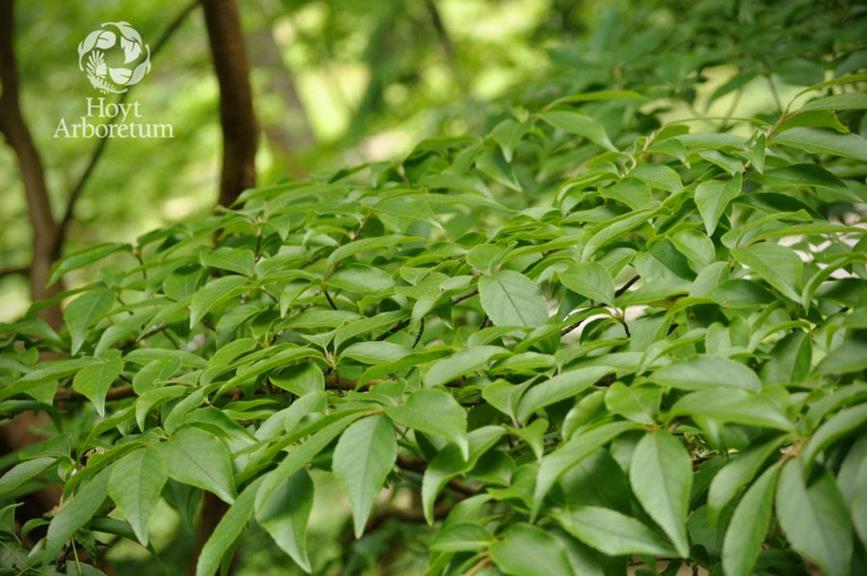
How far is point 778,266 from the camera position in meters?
0.80

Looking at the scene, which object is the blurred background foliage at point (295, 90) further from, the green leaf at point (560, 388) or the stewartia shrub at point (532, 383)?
the green leaf at point (560, 388)

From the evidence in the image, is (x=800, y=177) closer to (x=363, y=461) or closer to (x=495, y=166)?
(x=495, y=166)

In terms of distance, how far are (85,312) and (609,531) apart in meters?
0.92

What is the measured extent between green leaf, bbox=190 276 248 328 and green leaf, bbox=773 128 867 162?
2.52 feet

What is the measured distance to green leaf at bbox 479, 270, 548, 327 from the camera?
0.89m

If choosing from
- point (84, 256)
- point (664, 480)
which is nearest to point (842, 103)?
point (664, 480)

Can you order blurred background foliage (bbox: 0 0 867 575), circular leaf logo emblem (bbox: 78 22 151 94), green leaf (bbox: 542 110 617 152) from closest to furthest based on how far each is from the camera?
green leaf (bbox: 542 110 617 152)
circular leaf logo emblem (bbox: 78 22 151 94)
blurred background foliage (bbox: 0 0 867 575)

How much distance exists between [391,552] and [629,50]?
90.5 inches

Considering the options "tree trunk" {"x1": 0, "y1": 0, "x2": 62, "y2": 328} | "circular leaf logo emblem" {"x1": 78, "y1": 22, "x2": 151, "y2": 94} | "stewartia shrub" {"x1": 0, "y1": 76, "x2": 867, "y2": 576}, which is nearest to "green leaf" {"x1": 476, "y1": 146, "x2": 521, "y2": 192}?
"stewartia shrub" {"x1": 0, "y1": 76, "x2": 867, "y2": 576}

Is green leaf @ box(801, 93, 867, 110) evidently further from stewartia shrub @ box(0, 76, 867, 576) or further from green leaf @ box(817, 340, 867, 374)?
green leaf @ box(817, 340, 867, 374)

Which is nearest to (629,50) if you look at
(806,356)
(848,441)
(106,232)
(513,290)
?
(513,290)

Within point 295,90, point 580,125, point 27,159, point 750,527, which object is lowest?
point 750,527

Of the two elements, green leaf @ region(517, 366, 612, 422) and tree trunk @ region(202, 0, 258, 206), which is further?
tree trunk @ region(202, 0, 258, 206)

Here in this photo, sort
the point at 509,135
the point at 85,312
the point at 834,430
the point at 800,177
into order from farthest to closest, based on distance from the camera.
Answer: the point at 509,135
the point at 85,312
the point at 800,177
the point at 834,430
